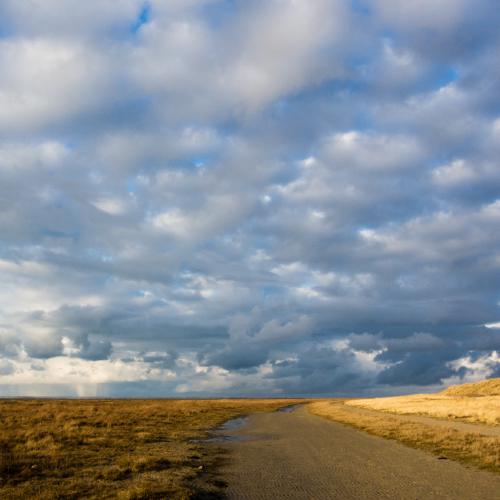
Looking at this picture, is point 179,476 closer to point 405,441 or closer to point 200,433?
point 405,441

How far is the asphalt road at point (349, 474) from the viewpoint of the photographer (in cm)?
1464

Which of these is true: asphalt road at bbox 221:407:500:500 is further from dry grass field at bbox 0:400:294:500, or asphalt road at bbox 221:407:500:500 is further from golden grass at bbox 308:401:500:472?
dry grass field at bbox 0:400:294:500

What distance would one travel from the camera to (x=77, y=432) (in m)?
31.8

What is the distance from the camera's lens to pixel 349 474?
1811 centimetres

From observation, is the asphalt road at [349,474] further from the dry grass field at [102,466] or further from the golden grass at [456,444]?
the dry grass field at [102,466]

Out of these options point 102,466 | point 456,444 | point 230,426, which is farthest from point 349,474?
point 230,426

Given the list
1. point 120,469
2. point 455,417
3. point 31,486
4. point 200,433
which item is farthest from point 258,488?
point 455,417

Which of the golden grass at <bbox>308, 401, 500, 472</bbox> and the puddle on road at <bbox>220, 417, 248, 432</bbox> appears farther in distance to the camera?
the puddle on road at <bbox>220, 417, 248, 432</bbox>

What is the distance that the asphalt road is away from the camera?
576 inches

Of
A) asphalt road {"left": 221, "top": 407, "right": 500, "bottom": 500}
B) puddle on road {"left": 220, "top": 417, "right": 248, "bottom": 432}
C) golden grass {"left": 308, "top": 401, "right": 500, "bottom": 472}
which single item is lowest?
puddle on road {"left": 220, "top": 417, "right": 248, "bottom": 432}

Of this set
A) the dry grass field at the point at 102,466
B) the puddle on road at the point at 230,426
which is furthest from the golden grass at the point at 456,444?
the puddle on road at the point at 230,426

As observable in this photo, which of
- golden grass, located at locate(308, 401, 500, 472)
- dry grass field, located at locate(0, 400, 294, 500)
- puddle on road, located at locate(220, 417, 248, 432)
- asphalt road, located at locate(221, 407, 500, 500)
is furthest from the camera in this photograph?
puddle on road, located at locate(220, 417, 248, 432)

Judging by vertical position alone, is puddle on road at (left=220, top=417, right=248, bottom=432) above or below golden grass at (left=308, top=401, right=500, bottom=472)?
below

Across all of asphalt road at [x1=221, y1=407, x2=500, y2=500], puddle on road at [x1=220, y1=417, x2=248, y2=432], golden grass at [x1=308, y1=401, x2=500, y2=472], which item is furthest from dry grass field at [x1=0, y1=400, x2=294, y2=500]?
puddle on road at [x1=220, y1=417, x2=248, y2=432]
